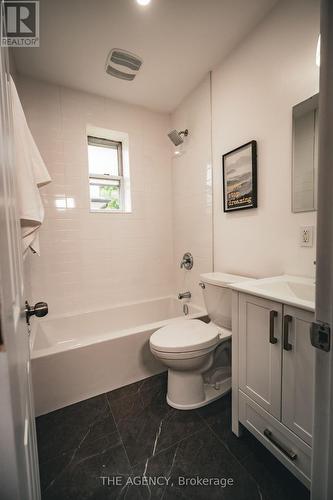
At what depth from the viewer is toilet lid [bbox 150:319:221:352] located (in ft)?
4.52

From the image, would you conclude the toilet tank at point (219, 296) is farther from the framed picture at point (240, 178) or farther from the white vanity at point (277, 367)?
the framed picture at point (240, 178)

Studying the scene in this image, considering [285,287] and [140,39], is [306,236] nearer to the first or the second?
[285,287]

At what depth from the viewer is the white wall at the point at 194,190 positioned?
2.02 m

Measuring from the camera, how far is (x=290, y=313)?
930 millimetres

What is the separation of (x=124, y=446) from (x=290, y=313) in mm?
1161

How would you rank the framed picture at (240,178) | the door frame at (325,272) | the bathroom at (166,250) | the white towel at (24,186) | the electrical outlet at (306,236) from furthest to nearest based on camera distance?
the framed picture at (240,178)
the electrical outlet at (306,236)
the white towel at (24,186)
the bathroom at (166,250)
the door frame at (325,272)

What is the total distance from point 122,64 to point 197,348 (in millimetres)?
2198

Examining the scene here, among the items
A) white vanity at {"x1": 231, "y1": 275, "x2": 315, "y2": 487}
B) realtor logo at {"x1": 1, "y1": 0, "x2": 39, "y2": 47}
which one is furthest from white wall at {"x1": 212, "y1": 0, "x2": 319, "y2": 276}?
realtor logo at {"x1": 1, "y1": 0, "x2": 39, "y2": 47}

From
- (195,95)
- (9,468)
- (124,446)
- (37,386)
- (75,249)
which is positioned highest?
(195,95)

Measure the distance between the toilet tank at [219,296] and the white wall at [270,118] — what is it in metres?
0.21

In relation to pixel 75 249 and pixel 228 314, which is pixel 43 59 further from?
pixel 228 314

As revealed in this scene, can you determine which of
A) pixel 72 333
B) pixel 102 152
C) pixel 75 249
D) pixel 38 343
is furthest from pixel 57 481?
pixel 102 152

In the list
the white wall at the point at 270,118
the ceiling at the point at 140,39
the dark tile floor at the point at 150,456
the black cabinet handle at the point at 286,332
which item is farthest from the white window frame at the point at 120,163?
the black cabinet handle at the point at 286,332

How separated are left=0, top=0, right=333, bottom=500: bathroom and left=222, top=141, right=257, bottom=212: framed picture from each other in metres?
0.02
